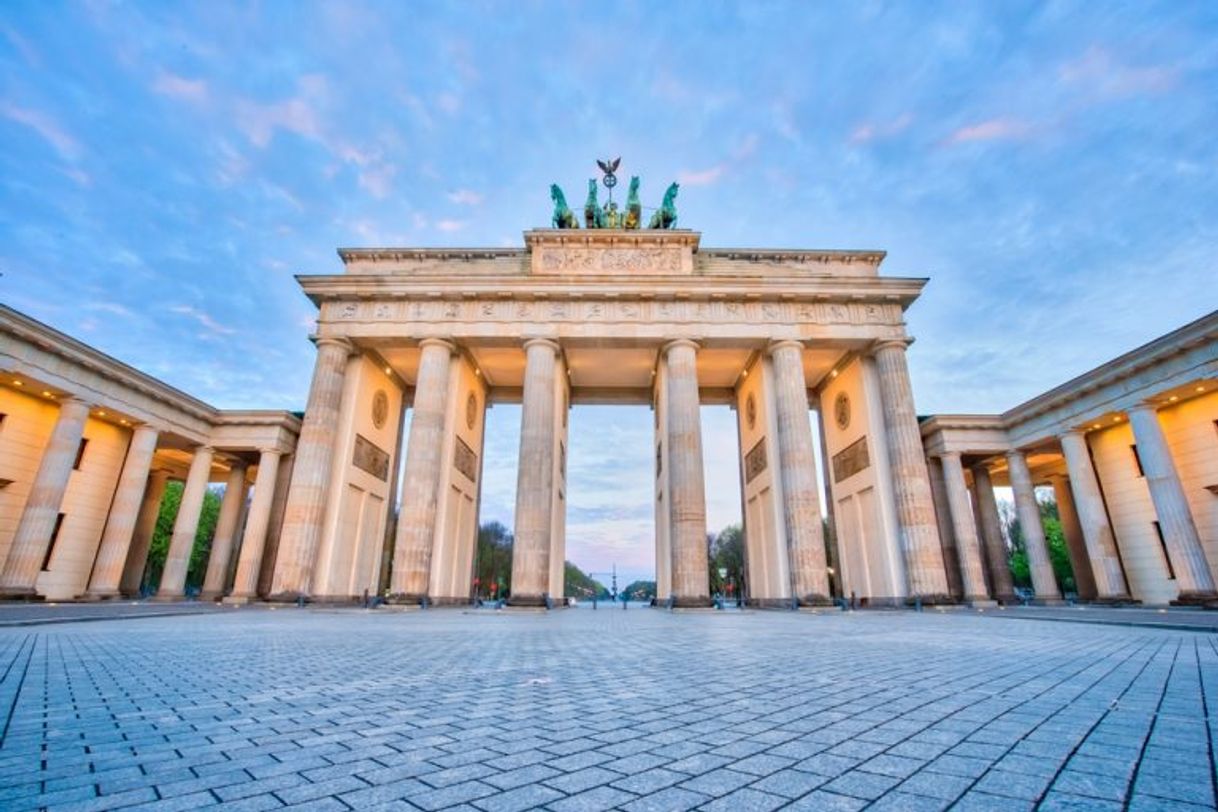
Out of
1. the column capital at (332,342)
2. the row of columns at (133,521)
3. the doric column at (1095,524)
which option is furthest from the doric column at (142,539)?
the doric column at (1095,524)

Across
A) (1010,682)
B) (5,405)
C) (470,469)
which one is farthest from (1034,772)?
(5,405)

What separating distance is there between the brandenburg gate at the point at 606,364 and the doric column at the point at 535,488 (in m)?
0.07

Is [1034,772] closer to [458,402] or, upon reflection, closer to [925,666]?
[925,666]

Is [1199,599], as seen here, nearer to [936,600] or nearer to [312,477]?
[936,600]

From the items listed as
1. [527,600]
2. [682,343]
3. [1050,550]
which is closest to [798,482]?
[682,343]

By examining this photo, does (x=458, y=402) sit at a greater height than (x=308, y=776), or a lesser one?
greater

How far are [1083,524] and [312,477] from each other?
105ft

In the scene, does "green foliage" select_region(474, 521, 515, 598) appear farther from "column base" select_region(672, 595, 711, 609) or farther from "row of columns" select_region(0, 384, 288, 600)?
"column base" select_region(672, 595, 711, 609)

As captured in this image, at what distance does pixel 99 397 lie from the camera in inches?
803

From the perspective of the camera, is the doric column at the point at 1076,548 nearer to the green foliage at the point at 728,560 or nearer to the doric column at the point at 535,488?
the doric column at the point at 535,488

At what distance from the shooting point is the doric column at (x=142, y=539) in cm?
2647

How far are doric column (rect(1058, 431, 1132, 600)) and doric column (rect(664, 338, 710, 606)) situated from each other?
16.4 meters

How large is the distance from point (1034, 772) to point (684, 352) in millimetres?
20677

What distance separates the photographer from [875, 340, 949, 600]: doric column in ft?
63.7
